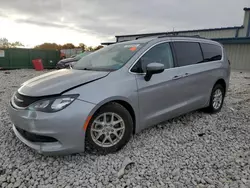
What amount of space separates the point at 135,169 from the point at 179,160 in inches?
24.1

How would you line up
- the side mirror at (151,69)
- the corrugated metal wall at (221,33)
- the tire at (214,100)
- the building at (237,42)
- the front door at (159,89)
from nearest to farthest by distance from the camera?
the side mirror at (151,69) < the front door at (159,89) < the tire at (214,100) < the building at (237,42) < the corrugated metal wall at (221,33)

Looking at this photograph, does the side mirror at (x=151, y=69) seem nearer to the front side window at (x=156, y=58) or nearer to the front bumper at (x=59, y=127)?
the front side window at (x=156, y=58)

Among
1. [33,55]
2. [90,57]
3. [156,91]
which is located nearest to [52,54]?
[33,55]

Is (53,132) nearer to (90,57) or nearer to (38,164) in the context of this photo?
(38,164)

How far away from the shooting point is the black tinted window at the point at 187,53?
10.7 feet

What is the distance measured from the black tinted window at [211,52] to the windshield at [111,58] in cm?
162

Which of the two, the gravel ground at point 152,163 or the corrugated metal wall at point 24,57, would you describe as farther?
the corrugated metal wall at point 24,57

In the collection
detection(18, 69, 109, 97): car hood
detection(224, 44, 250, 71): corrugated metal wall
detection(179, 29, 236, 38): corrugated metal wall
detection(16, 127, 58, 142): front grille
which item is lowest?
detection(16, 127, 58, 142): front grille

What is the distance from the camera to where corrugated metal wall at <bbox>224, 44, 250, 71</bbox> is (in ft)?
44.7

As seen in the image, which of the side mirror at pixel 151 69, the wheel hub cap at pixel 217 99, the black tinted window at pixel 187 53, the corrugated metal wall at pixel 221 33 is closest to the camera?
the side mirror at pixel 151 69

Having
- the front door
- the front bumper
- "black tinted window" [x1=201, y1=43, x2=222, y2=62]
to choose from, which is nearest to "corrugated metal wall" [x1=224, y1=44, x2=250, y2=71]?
"black tinted window" [x1=201, y1=43, x2=222, y2=62]

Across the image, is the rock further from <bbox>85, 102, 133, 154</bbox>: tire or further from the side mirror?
the side mirror

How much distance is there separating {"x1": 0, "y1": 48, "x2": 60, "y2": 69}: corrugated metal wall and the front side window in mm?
14668

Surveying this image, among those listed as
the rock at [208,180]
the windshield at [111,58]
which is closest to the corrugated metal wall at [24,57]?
the windshield at [111,58]
